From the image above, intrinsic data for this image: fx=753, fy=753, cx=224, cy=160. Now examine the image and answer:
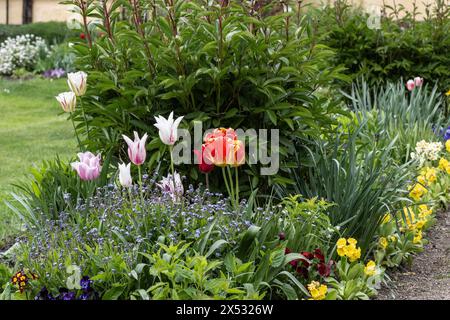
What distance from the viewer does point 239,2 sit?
5277 millimetres

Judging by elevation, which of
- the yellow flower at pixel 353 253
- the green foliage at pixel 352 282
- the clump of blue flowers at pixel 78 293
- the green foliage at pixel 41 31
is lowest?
the green foliage at pixel 352 282

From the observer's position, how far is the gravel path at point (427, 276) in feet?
13.9

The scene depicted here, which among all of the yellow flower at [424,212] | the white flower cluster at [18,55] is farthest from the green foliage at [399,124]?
the white flower cluster at [18,55]

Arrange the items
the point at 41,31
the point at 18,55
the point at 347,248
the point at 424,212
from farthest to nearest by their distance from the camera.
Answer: the point at 41,31, the point at 18,55, the point at 424,212, the point at 347,248

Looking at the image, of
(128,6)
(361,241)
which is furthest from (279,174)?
(128,6)

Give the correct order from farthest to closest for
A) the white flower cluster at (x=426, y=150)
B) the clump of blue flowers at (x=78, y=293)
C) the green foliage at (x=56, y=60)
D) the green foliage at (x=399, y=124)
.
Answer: the green foliage at (x=56, y=60)
the green foliage at (x=399, y=124)
the white flower cluster at (x=426, y=150)
the clump of blue flowers at (x=78, y=293)

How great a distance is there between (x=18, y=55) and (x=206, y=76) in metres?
10.5

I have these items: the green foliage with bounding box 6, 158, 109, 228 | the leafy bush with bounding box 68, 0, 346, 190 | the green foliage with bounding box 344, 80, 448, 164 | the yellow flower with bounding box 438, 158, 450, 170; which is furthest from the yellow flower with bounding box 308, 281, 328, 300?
the yellow flower with bounding box 438, 158, 450, 170

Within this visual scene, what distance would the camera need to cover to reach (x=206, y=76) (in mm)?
4605

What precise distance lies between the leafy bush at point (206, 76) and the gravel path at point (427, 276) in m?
1.02

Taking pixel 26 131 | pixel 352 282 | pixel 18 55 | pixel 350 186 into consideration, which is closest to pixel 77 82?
pixel 350 186

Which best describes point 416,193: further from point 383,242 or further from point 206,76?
point 206,76

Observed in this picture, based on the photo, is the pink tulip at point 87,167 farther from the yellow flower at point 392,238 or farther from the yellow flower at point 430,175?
the yellow flower at point 430,175
